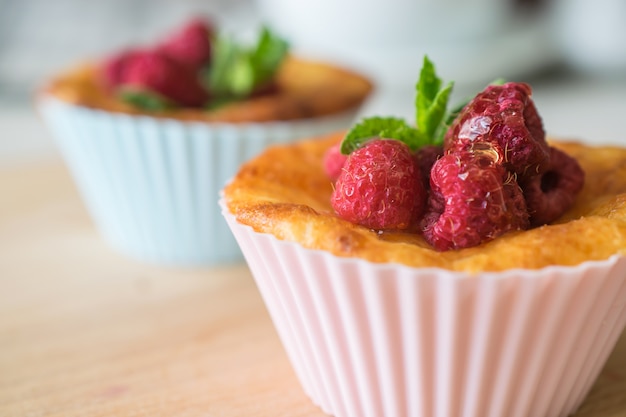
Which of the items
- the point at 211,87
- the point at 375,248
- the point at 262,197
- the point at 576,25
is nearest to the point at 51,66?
the point at 211,87

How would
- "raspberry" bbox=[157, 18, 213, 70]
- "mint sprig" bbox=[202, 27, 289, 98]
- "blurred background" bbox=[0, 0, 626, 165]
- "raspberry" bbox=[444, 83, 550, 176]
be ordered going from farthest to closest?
"blurred background" bbox=[0, 0, 626, 165], "raspberry" bbox=[157, 18, 213, 70], "mint sprig" bbox=[202, 27, 289, 98], "raspberry" bbox=[444, 83, 550, 176]

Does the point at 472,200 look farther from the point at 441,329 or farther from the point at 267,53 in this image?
the point at 267,53

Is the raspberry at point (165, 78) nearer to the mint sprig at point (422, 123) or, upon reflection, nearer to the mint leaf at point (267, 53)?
the mint leaf at point (267, 53)

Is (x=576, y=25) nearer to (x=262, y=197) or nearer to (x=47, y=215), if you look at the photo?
(x=47, y=215)

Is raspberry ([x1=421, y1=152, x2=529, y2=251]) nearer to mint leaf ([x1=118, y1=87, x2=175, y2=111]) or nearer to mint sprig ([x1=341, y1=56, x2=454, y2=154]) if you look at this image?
mint sprig ([x1=341, y1=56, x2=454, y2=154])

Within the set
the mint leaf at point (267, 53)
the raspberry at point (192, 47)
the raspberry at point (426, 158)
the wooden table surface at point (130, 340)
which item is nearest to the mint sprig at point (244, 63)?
the mint leaf at point (267, 53)

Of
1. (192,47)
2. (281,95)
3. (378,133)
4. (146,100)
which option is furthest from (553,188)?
(192,47)

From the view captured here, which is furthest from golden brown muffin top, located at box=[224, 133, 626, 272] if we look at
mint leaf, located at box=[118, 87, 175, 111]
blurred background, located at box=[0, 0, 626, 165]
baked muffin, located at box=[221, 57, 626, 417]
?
blurred background, located at box=[0, 0, 626, 165]
